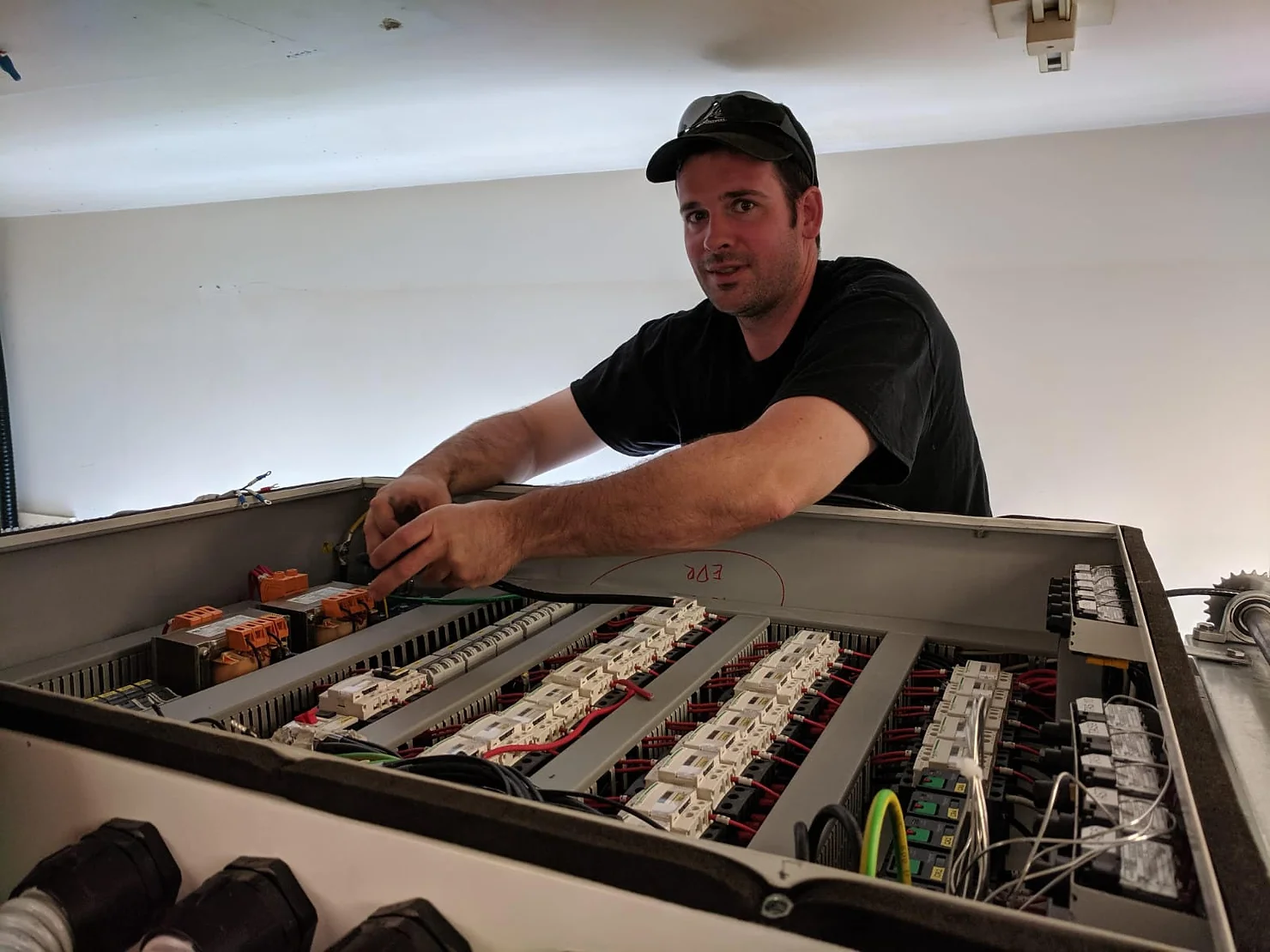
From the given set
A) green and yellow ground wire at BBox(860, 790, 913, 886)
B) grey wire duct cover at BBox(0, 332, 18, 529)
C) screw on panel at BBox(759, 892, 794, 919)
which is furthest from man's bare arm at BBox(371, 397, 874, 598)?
grey wire duct cover at BBox(0, 332, 18, 529)

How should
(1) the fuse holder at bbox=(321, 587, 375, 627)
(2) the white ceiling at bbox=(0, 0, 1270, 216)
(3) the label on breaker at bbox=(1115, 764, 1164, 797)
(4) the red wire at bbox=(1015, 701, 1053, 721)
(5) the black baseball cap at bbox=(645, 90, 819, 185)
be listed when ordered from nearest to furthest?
(3) the label on breaker at bbox=(1115, 764, 1164, 797) → (4) the red wire at bbox=(1015, 701, 1053, 721) → (1) the fuse holder at bbox=(321, 587, 375, 627) → (5) the black baseball cap at bbox=(645, 90, 819, 185) → (2) the white ceiling at bbox=(0, 0, 1270, 216)

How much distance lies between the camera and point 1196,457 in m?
2.42

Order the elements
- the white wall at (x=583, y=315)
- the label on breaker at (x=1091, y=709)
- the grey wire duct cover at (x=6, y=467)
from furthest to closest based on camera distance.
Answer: the grey wire duct cover at (x=6, y=467)
the white wall at (x=583, y=315)
the label on breaker at (x=1091, y=709)

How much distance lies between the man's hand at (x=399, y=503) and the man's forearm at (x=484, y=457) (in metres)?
0.06

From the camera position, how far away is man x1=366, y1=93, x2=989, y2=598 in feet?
2.90

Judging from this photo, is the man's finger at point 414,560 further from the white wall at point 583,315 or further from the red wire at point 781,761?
the white wall at point 583,315

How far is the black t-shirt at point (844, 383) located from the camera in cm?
101

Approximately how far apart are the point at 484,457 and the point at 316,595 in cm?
41

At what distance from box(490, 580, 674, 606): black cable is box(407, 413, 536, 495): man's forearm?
0.26m

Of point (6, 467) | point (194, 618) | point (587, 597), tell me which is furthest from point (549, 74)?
point (6, 467)

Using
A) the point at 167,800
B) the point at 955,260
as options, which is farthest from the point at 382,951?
the point at 955,260

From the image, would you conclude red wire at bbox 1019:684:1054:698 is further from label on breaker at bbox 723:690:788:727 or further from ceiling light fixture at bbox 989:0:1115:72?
ceiling light fixture at bbox 989:0:1115:72

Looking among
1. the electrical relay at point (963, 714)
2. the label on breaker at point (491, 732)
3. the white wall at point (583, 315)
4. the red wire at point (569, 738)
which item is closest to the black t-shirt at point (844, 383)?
the electrical relay at point (963, 714)

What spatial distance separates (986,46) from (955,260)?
999 millimetres
